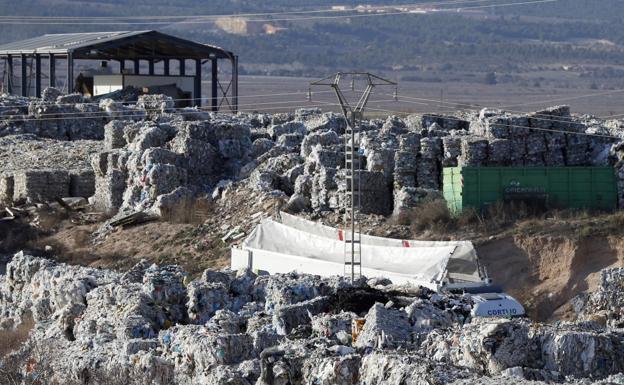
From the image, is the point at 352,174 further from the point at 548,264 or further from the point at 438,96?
the point at 438,96

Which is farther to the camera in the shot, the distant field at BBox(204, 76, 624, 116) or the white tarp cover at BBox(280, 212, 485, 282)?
the distant field at BBox(204, 76, 624, 116)

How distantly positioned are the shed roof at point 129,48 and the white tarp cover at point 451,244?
938 inches

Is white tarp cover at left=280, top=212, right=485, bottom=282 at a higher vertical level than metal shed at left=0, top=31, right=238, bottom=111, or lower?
lower

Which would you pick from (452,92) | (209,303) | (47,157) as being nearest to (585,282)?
→ (209,303)

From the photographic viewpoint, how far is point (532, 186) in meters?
31.0

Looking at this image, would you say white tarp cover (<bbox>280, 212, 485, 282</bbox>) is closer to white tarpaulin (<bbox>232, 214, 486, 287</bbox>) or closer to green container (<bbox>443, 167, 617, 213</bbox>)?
white tarpaulin (<bbox>232, 214, 486, 287</bbox>)

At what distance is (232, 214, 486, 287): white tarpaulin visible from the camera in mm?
27250

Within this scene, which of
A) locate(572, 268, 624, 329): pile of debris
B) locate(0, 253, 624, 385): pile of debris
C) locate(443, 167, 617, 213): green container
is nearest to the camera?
locate(0, 253, 624, 385): pile of debris

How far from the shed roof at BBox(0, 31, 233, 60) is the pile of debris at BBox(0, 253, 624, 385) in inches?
1182

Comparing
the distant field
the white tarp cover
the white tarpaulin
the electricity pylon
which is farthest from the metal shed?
the white tarp cover

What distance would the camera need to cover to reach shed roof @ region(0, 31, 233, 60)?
54.8 meters

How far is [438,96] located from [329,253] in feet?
240

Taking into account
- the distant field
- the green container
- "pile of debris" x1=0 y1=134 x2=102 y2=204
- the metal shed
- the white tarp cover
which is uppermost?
the metal shed

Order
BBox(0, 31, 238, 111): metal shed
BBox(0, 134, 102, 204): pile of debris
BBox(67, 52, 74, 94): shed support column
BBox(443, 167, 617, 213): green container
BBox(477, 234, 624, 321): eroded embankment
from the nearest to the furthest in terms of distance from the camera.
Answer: BBox(477, 234, 624, 321): eroded embankment, BBox(443, 167, 617, 213): green container, BBox(0, 134, 102, 204): pile of debris, BBox(67, 52, 74, 94): shed support column, BBox(0, 31, 238, 111): metal shed
